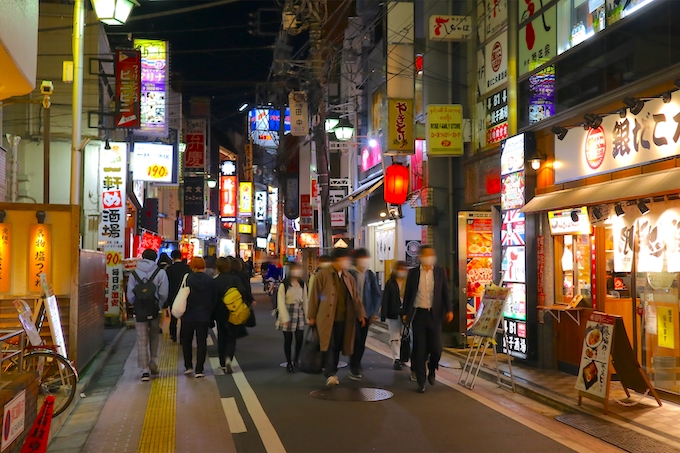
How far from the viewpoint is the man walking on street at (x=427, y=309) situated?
10031 mm

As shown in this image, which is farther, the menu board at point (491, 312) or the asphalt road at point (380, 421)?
the menu board at point (491, 312)

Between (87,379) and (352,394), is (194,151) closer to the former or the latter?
(87,379)

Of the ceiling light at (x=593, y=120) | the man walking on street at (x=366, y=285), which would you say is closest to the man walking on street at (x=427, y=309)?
the man walking on street at (x=366, y=285)

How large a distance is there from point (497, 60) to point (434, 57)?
8.29 ft

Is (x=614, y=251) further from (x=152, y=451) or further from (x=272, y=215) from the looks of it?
(x=272, y=215)

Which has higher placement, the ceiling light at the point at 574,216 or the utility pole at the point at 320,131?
the utility pole at the point at 320,131

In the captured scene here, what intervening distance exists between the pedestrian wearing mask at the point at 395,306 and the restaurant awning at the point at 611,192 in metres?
2.59

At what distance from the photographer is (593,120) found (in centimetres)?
1043

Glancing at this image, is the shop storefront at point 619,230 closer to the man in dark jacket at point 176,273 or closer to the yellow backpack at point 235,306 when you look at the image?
the yellow backpack at point 235,306

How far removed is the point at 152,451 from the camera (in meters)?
6.78

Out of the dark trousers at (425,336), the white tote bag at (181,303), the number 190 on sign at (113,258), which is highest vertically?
the number 190 on sign at (113,258)

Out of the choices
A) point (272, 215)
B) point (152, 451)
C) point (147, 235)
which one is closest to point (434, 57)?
point (152, 451)

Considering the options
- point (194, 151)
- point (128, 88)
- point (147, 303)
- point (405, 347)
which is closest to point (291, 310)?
point (405, 347)

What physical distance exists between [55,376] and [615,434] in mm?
7307
